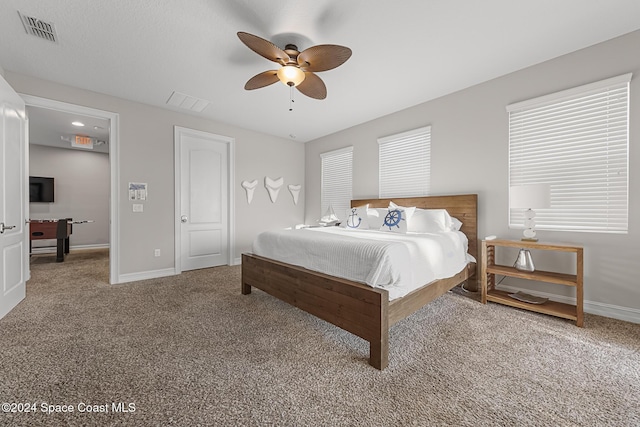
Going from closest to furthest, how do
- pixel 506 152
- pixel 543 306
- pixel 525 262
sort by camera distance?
pixel 543 306, pixel 525 262, pixel 506 152

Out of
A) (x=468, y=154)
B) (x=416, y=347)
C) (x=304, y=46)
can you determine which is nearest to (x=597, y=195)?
(x=468, y=154)

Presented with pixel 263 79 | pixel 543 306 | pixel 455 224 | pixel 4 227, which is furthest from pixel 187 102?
pixel 543 306

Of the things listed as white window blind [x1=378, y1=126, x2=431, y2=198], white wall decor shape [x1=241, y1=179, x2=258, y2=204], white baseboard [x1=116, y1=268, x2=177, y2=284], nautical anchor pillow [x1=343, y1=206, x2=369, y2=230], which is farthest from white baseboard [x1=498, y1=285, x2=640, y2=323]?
white baseboard [x1=116, y1=268, x2=177, y2=284]

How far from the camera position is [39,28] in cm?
220

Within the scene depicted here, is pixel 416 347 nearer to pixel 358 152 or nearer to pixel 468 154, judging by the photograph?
pixel 468 154

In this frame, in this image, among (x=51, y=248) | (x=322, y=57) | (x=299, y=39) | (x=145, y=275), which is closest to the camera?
(x=322, y=57)

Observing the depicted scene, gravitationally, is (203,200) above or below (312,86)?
below

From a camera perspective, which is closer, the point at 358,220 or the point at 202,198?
the point at 358,220

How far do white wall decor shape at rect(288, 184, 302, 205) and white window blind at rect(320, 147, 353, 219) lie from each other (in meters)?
0.60

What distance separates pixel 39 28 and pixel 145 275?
2.92m

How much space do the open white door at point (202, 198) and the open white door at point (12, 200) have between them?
161 cm

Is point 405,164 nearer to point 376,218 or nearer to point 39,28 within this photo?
point 376,218

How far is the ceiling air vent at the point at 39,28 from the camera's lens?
2.10m

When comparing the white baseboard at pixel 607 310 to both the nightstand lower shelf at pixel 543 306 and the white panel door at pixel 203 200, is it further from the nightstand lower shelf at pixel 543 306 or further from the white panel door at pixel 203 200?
the white panel door at pixel 203 200
